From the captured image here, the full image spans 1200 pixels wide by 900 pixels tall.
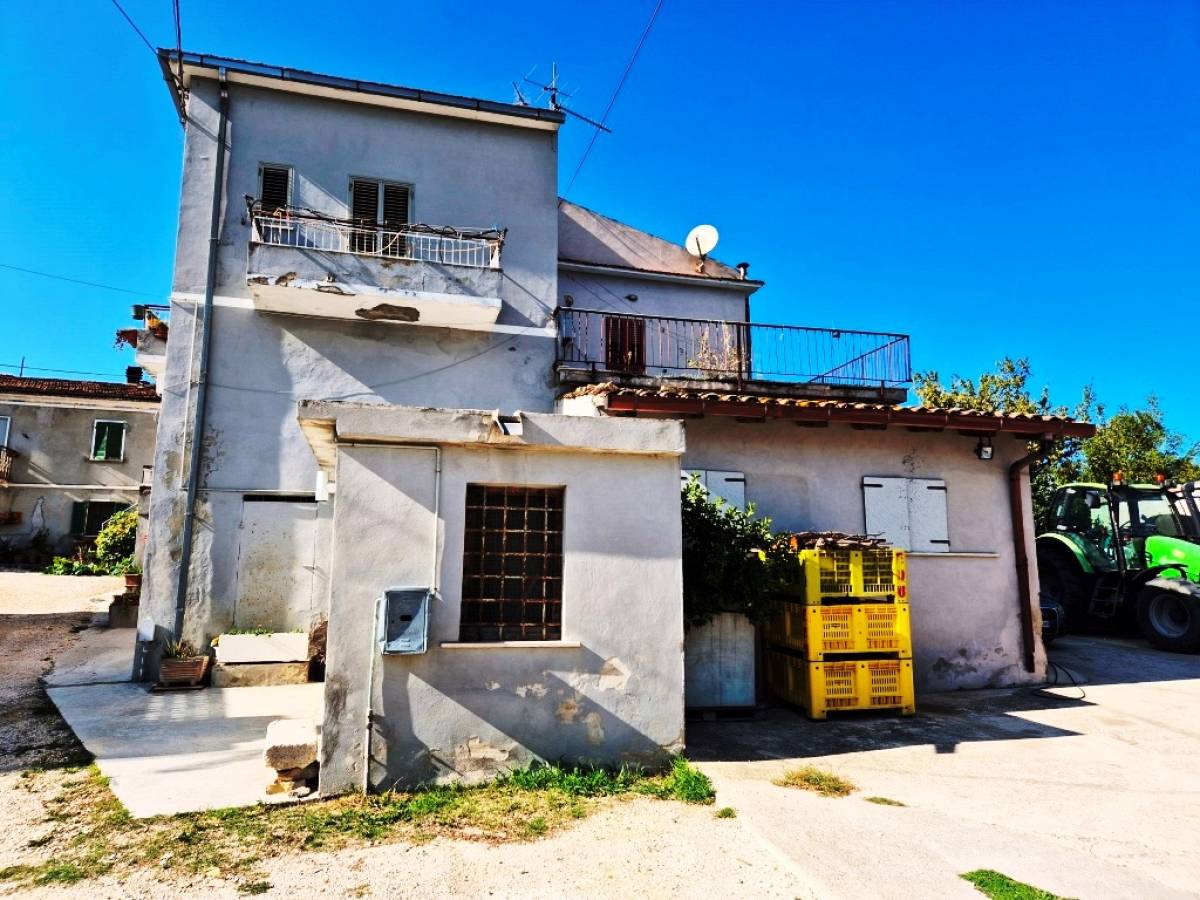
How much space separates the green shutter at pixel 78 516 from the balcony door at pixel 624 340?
21575 mm

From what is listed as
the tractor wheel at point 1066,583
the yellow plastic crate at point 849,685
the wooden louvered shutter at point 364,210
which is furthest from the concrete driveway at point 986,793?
the wooden louvered shutter at point 364,210

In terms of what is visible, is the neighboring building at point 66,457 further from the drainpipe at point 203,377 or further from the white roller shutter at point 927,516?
the white roller shutter at point 927,516

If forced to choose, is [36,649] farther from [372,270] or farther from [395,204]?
[395,204]

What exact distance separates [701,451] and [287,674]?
6493 millimetres

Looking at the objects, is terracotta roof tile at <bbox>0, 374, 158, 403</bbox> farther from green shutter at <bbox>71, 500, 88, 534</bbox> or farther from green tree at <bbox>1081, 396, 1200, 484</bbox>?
green tree at <bbox>1081, 396, 1200, 484</bbox>

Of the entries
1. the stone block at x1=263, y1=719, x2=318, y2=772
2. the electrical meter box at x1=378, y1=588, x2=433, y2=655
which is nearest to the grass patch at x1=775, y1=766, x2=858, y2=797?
the electrical meter box at x1=378, y1=588, x2=433, y2=655

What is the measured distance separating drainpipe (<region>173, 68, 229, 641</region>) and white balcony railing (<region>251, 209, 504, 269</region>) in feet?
2.74

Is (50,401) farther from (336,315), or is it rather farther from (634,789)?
(634,789)

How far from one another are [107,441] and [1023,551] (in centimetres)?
2838

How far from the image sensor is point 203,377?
10.7 m

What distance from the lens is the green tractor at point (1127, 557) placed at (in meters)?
12.2

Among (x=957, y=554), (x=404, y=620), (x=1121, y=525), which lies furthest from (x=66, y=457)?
(x=1121, y=525)

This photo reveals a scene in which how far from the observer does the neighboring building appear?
2444 cm

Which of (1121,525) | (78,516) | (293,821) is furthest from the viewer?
(78,516)
